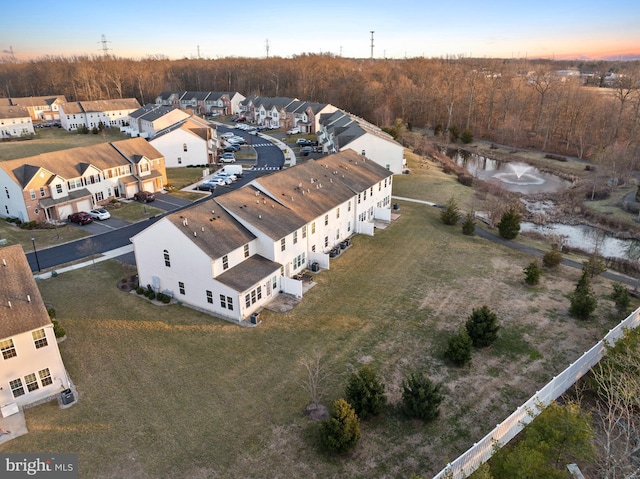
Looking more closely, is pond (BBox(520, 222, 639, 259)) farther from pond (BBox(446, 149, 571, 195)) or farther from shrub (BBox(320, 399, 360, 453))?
shrub (BBox(320, 399, 360, 453))

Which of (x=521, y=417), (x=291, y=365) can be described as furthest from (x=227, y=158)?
(x=521, y=417)

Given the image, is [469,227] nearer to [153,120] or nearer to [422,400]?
[422,400]

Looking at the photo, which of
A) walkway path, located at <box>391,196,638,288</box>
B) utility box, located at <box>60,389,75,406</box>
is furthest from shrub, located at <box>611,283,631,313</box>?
utility box, located at <box>60,389,75,406</box>

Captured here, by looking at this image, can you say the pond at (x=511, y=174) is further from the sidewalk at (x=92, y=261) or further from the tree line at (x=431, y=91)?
the sidewalk at (x=92, y=261)

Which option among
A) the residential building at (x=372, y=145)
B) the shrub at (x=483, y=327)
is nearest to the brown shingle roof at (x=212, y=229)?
the shrub at (x=483, y=327)

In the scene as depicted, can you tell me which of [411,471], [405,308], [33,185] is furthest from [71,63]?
[411,471]

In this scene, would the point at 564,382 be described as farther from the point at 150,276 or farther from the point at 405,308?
the point at 150,276
